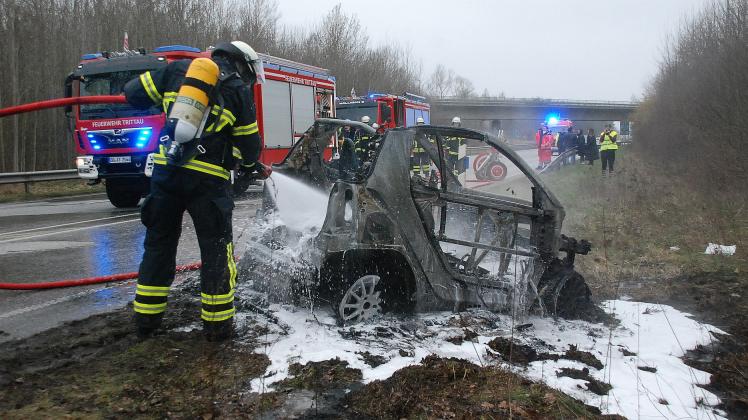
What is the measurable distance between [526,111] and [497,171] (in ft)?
187

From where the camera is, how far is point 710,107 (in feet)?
47.3

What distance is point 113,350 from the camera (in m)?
3.31

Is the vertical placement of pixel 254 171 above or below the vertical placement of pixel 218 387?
above

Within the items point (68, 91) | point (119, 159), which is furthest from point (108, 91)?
point (119, 159)

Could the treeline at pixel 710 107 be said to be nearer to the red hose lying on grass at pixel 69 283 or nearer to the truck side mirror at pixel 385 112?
the truck side mirror at pixel 385 112

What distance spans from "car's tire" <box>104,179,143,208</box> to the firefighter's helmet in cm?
826

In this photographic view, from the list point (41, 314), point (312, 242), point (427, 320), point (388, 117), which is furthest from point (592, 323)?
point (388, 117)

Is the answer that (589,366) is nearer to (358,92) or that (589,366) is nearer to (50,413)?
(50,413)

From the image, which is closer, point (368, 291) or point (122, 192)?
point (368, 291)

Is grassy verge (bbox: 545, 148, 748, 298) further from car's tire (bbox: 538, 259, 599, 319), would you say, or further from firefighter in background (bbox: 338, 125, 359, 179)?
firefighter in background (bbox: 338, 125, 359, 179)

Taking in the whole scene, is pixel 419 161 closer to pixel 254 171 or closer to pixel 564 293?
pixel 254 171

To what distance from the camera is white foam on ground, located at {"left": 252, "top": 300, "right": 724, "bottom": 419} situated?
3109 millimetres

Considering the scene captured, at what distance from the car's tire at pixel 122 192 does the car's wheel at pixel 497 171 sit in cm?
832

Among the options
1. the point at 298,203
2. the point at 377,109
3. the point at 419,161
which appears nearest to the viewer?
the point at 419,161
